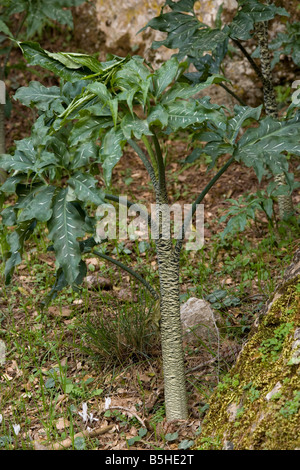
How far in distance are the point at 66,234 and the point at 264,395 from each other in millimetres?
897

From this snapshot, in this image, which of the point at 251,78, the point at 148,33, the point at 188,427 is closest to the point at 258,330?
the point at 188,427

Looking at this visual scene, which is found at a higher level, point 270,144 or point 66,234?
point 270,144

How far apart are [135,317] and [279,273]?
97 centimetres

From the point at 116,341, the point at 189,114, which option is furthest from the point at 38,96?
the point at 116,341

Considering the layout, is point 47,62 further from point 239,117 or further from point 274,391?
point 274,391

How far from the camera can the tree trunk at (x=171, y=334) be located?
2.10 meters

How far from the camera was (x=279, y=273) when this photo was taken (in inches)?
123

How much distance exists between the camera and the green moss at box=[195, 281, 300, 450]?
5.37 ft

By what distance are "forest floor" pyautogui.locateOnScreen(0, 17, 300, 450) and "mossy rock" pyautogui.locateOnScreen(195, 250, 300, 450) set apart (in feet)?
0.77

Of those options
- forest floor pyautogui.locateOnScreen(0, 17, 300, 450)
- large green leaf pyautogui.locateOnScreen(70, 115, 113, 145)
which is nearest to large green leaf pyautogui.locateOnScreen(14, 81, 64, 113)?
large green leaf pyautogui.locateOnScreen(70, 115, 113, 145)

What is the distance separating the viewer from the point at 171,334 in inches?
83.8

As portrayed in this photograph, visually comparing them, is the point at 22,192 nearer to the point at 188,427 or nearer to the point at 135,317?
the point at 135,317

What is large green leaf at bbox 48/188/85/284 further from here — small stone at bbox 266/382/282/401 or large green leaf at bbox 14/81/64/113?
small stone at bbox 266/382/282/401

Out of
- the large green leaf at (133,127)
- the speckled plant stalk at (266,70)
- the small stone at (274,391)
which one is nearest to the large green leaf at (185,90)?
the large green leaf at (133,127)
